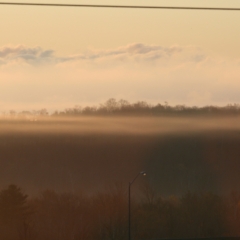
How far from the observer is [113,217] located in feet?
104

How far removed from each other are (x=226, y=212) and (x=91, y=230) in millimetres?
9664

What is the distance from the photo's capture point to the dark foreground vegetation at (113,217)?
104ft

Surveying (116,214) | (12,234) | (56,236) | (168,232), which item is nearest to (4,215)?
(12,234)

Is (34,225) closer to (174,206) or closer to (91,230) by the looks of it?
(91,230)

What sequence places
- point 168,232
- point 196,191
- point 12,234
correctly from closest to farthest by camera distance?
point 12,234
point 168,232
point 196,191

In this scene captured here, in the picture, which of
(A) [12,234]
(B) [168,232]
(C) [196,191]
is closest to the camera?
(A) [12,234]

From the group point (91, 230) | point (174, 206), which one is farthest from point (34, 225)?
point (174, 206)

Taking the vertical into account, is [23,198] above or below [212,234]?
above

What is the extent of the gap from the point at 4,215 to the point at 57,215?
3492mm

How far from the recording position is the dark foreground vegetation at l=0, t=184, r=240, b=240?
3161cm

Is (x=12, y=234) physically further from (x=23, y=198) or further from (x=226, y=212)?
(x=226, y=212)

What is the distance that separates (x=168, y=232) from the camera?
33.8 m

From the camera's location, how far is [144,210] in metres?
34.2

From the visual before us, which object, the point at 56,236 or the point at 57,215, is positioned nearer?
the point at 56,236
